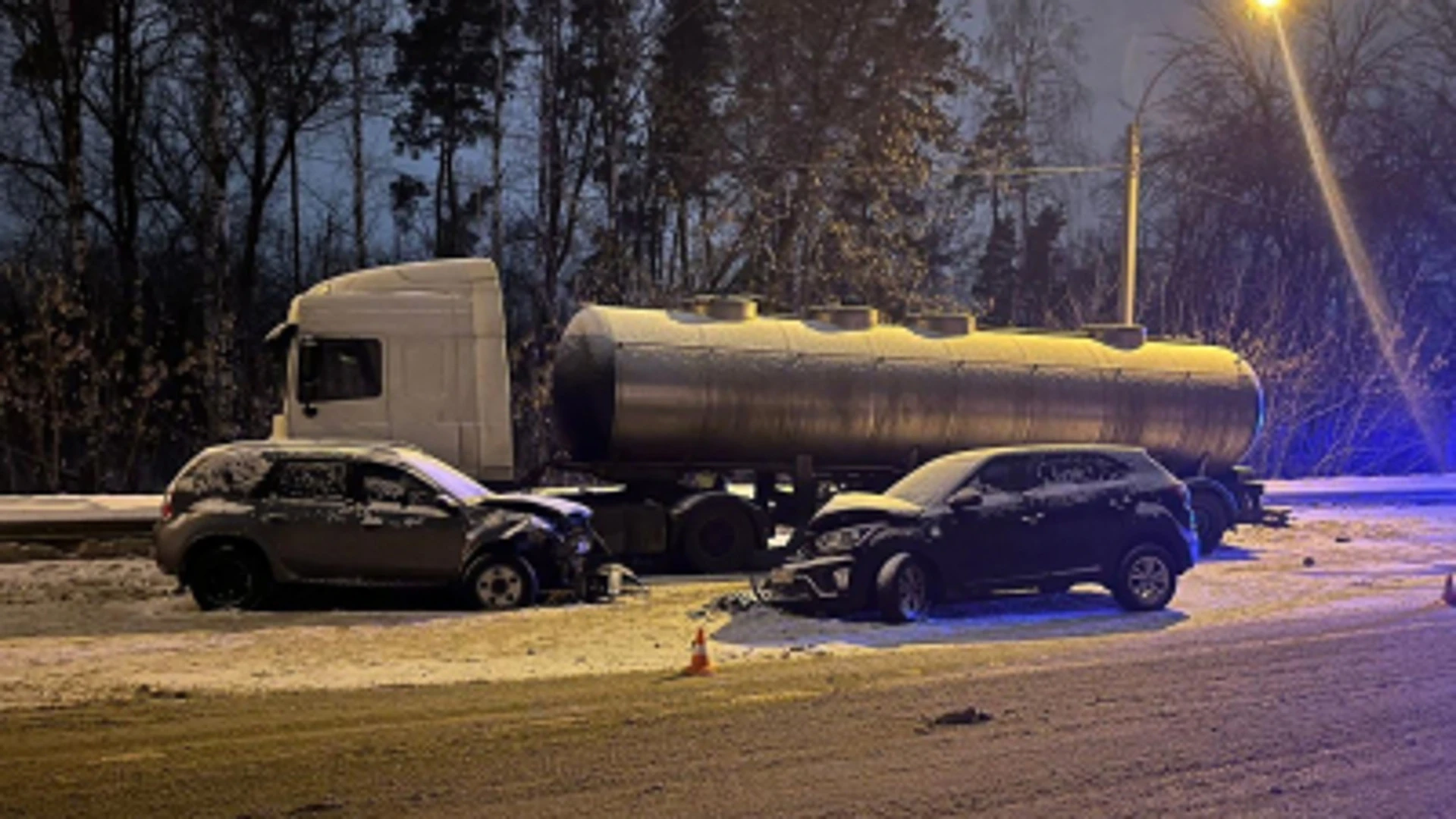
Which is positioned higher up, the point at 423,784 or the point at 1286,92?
the point at 1286,92

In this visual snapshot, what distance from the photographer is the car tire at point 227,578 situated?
12.3 metres

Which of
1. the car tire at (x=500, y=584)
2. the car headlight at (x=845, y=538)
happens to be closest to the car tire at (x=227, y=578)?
the car tire at (x=500, y=584)

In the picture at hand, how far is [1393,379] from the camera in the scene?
122 feet

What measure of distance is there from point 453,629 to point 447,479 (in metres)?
2.08

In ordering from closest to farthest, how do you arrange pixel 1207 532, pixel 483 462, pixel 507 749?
pixel 507 749
pixel 483 462
pixel 1207 532

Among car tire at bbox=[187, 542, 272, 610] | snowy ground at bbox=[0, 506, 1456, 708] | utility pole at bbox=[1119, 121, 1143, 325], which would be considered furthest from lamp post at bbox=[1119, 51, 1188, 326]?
car tire at bbox=[187, 542, 272, 610]

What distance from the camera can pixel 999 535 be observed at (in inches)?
481

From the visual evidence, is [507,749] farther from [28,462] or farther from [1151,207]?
[1151,207]

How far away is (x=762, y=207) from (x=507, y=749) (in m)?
25.5

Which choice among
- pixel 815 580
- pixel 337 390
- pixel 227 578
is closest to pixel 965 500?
pixel 815 580

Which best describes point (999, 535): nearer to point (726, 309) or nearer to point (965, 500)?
point (965, 500)

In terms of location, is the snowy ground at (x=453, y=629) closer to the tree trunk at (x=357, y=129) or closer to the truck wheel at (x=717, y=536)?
the truck wheel at (x=717, y=536)

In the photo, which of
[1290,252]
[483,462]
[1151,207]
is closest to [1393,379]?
[1290,252]

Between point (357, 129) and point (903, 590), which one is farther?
point (357, 129)
